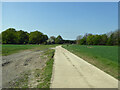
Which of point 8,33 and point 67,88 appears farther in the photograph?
point 8,33

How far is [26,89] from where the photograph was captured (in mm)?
5492

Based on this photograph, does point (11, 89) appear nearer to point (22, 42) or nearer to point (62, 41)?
point (22, 42)

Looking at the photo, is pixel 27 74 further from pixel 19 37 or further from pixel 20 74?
pixel 19 37

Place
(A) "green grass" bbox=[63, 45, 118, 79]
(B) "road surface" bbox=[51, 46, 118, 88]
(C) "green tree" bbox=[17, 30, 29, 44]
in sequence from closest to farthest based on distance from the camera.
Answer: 1. (B) "road surface" bbox=[51, 46, 118, 88]
2. (A) "green grass" bbox=[63, 45, 118, 79]
3. (C) "green tree" bbox=[17, 30, 29, 44]

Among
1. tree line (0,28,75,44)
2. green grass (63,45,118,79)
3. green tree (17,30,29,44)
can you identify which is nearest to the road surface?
green grass (63,45,118,79)

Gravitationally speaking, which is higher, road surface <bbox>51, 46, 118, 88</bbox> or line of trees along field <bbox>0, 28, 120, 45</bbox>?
line of trees along field <bbox>0, 28, 120, 45</bbox>

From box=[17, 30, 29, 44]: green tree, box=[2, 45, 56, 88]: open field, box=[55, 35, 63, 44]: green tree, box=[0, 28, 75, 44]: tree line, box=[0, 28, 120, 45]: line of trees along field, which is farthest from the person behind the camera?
box=[55, 35, 63, 44]: green tree

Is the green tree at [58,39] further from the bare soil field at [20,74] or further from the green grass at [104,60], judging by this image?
the bare soil field at [20,74]

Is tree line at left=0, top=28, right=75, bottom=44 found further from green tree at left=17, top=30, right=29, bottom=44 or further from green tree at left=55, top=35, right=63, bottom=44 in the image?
green tree at left=55, top=35, right=63, bottom=44

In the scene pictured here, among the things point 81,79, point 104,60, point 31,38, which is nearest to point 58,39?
point 31,38

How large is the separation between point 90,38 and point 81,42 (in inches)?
405

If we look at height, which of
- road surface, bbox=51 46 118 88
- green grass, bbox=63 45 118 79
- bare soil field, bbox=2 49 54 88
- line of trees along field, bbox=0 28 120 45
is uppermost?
line of trees along field, bbox=0 28 120 45

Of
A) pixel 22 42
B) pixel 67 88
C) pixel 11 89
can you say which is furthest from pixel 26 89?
pixel 22 42

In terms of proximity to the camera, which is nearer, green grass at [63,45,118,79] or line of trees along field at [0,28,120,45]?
green grass at [63,45,118,79]
